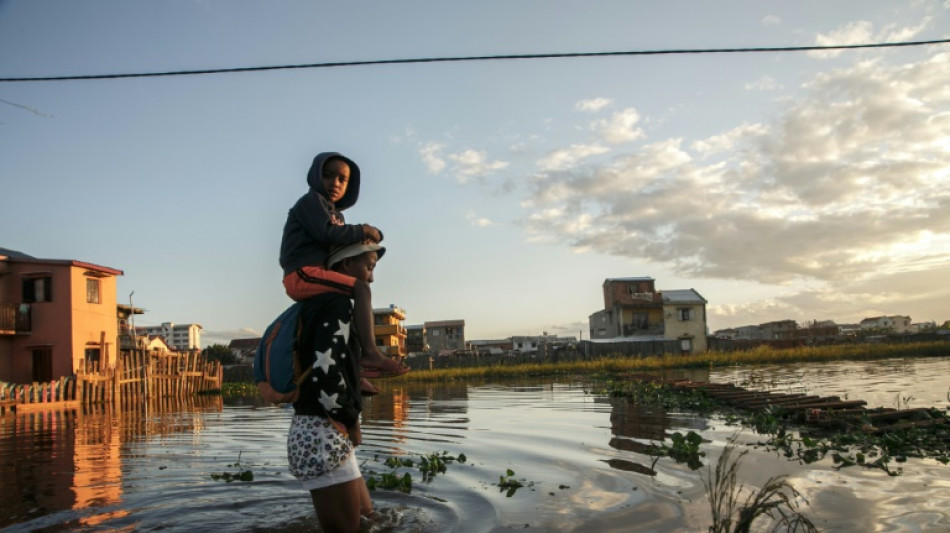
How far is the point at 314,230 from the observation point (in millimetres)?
3408

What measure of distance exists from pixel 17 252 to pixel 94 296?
6655 millimetres

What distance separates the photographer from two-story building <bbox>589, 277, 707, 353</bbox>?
56781 millimetres

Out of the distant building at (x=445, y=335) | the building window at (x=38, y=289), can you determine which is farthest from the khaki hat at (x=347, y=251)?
the distant building at (x=445, y=335)

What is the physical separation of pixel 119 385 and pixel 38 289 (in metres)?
8.85

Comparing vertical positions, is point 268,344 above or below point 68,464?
above

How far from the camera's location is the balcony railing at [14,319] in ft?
93.1

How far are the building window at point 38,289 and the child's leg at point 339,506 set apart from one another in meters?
32.3

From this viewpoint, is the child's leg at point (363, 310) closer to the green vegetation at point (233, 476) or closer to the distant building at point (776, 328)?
the green vegetation at point (233, 476)

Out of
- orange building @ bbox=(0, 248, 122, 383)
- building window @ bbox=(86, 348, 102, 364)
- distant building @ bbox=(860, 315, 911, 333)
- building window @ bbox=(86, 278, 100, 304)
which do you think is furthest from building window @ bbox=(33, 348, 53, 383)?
distant building @ bbox=(860, 315, 911, 333)

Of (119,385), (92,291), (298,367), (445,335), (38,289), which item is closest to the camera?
(298,367)

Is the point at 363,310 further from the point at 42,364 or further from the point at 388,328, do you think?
the point at 388,328

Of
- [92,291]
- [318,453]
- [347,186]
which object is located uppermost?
[92,291]

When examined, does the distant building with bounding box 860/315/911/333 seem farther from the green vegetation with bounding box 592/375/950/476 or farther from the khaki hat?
the khaki hat

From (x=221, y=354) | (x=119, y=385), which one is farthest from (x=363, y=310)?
(x=221, y=354)
